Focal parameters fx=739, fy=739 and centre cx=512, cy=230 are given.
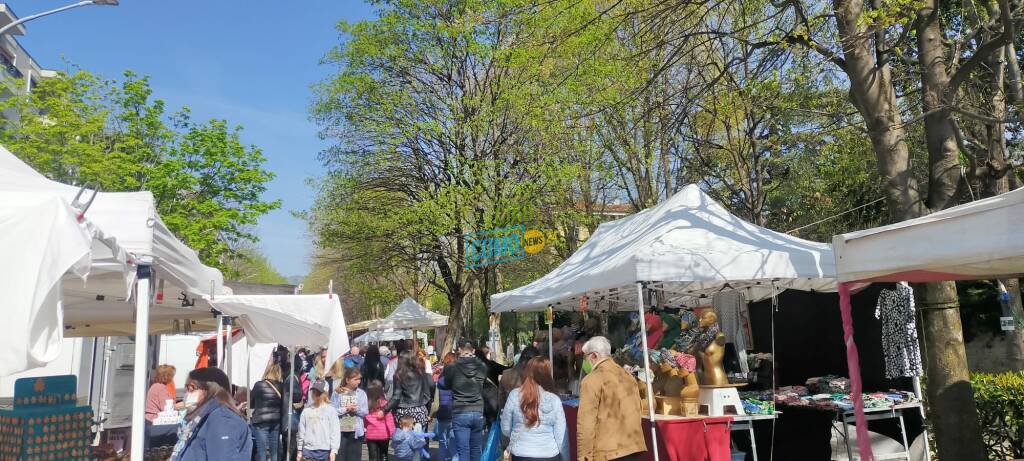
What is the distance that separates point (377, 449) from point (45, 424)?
17.1ft

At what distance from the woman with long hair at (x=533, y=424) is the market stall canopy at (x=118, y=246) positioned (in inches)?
109

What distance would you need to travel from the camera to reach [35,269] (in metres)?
2.97

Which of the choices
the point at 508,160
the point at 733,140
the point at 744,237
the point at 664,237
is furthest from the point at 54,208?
the point at 508,160

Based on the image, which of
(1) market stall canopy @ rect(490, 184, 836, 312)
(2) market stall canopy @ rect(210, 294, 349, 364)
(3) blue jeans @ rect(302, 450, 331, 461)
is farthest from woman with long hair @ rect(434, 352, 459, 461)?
(2) market stall canopy @ rect(210, 294, 349, 364)

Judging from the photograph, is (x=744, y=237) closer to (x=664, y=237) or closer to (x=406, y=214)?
(x=664, y=237)

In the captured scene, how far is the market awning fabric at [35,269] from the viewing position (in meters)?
2.82

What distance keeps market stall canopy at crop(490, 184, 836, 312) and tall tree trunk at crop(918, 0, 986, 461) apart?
126 centimetres

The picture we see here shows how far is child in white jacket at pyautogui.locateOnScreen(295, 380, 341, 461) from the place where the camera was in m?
8.24

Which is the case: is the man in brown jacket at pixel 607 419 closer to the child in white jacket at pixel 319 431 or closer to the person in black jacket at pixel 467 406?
the person in black jacket at pixel 467 406

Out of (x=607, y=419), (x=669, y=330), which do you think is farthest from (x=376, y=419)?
(x=607, y=419)

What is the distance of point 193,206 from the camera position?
2284 cm

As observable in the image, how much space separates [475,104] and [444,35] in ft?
Answer: 7.61

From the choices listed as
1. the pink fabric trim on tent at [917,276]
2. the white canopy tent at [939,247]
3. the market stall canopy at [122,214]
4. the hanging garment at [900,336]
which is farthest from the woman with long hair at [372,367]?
the pink fabric trim on tent at [917,276]

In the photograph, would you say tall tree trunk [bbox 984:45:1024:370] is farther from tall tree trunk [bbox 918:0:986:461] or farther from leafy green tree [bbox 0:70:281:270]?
leafy green tree [bbox 0:70:281:270]
